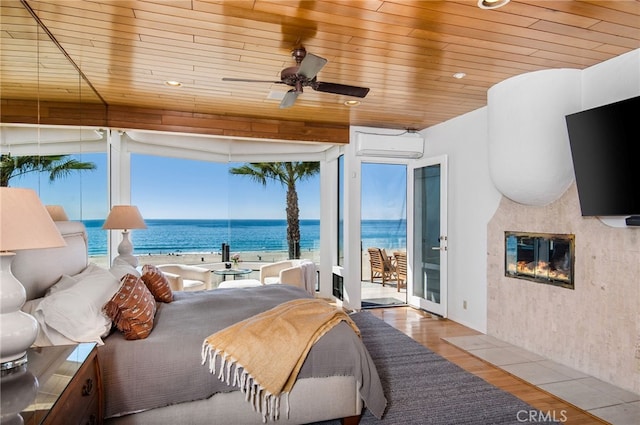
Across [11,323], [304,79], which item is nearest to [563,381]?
[304,79]

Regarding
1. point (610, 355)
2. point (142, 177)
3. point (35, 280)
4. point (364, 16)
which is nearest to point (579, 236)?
point (610, 355)

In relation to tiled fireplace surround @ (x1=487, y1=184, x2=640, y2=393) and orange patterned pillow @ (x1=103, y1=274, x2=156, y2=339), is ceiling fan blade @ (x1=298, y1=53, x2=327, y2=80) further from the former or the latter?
tiled fireplace surround @ (x1=487, y1=184, x2=640, y2=393)

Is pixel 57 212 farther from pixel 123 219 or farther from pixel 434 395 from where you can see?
pixel 434 395

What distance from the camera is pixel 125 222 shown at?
4.29 m

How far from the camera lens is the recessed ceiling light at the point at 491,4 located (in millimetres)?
2189

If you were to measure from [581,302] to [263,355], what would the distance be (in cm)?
282

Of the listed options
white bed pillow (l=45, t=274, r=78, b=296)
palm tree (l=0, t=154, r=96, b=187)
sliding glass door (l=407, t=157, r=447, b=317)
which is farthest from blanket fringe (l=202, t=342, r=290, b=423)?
sliding glass door (l=407, t=157, r=447, b=317)

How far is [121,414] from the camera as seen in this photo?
2.10 metres

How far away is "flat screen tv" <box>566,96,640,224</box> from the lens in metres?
2.65

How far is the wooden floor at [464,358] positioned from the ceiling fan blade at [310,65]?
2.86 meters

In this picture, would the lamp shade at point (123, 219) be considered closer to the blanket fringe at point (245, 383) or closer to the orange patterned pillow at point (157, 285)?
the orange patterned pillow at point (157, 285)

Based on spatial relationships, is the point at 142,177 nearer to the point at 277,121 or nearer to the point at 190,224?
the point at 190,224

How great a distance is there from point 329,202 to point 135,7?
442 centimetres

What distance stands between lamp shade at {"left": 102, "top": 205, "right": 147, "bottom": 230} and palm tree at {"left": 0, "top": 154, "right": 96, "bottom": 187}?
0.89 m
